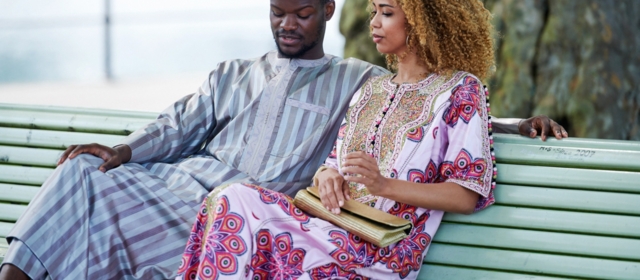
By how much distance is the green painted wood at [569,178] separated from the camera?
347 cm

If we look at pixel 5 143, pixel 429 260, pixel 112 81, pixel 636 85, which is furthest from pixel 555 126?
pixel 112 81

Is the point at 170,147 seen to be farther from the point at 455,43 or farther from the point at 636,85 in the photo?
the point at 636,85

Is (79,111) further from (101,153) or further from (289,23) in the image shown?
(289,23)

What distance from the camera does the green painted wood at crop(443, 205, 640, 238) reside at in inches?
135

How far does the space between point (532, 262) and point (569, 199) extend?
0.28 metres

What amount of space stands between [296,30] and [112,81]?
32.0 ft

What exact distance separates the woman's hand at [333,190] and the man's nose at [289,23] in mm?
872

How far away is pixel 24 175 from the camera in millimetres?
4242

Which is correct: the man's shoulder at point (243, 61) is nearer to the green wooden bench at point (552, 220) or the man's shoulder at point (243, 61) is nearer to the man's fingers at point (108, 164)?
the man's fingers at point (108, 164)

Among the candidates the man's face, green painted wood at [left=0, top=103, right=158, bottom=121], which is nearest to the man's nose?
the man's face

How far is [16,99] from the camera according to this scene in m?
12.9

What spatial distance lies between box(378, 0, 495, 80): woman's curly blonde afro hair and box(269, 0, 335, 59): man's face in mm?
550

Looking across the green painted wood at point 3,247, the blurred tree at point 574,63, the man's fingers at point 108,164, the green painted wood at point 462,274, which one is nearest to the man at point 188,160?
the man's fingers at point 108,164

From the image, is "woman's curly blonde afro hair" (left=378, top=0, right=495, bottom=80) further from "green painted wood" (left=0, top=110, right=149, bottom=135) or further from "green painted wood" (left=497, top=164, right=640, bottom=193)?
"green painted wood" (left=0, top=110, right=149, bottom=135)
